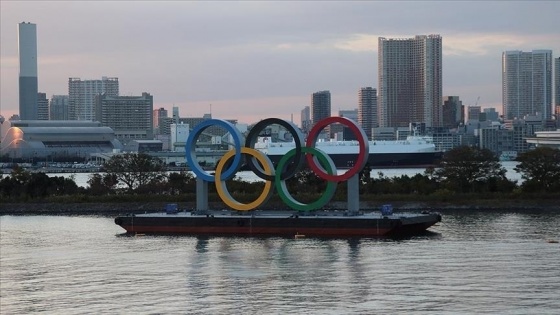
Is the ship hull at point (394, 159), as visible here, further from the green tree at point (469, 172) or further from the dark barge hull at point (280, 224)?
the dark barge hull at point (280, 224)

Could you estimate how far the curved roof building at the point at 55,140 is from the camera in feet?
479

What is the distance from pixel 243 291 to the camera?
25.7 metres

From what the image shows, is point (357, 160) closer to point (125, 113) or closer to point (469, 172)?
point (469, 172)

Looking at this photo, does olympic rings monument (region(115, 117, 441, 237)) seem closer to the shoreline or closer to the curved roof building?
the shoreline

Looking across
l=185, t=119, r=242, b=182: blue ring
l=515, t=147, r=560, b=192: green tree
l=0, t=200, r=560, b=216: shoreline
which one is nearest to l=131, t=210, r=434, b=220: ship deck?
l=185, t=119, r=242, b=182: blue ring

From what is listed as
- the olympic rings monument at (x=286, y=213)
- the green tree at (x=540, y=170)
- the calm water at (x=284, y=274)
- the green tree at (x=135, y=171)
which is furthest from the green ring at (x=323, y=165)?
the green tree at (x=135, y=171)

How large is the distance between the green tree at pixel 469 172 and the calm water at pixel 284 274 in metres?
16.1

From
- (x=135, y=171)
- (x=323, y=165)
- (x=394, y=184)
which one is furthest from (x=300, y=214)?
(x=135, y=171)

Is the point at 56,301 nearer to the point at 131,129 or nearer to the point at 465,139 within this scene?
the point at 465,139

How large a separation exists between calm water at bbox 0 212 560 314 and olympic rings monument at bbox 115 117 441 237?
5.05 feet

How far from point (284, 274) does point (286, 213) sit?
1423cm

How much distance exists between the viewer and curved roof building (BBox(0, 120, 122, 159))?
146000 millimetres

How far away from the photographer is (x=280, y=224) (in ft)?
133

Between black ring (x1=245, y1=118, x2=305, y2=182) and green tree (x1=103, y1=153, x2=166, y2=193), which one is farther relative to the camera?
green tree (x1=103, y1=153, x2=166, y2=193)
